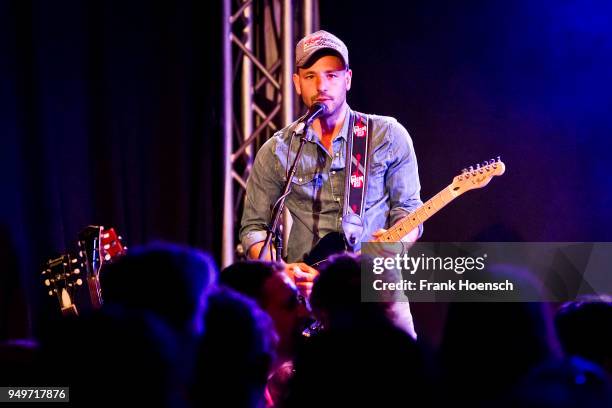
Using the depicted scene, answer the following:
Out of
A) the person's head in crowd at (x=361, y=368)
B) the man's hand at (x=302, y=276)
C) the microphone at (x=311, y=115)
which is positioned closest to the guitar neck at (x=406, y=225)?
the man's hand at (x=302, y=276)

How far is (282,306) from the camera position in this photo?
9.46 ft

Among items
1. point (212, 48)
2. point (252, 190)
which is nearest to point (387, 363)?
point (252, 190)

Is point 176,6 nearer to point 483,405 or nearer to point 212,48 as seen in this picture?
point 212,48

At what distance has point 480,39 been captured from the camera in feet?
17.0

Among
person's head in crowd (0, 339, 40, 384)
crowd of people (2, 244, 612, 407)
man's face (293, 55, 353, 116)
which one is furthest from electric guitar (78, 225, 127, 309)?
person's head in crowd (0, 339, 40, 384)

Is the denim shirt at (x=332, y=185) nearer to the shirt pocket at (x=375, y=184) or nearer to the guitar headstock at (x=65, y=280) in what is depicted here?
the shirt pocket at (x=375, y=184)

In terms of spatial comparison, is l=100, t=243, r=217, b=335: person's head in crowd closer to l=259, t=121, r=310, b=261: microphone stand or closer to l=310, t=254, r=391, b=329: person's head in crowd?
l=310, t=254, r=391, b=329: person's head in crowd

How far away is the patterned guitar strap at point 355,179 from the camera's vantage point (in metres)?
3.87

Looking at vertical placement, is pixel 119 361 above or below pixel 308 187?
below

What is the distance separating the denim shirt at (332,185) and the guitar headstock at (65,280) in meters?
0.87

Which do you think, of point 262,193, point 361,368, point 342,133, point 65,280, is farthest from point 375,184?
point 361,368

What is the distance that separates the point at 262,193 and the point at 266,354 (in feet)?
7.25

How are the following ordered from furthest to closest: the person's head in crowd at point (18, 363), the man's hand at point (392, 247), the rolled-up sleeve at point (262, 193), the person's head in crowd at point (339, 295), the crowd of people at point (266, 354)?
1. the rolled-up sleeve at point (262, 193)
2. the man's hand at point (392, 247)
3. the person's head in crowd at point (339, 295)
4. the person's head in crowd at point (18, 363)
5. the crowd of people at point (266, 354)

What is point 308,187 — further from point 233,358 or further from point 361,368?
point 361,368
